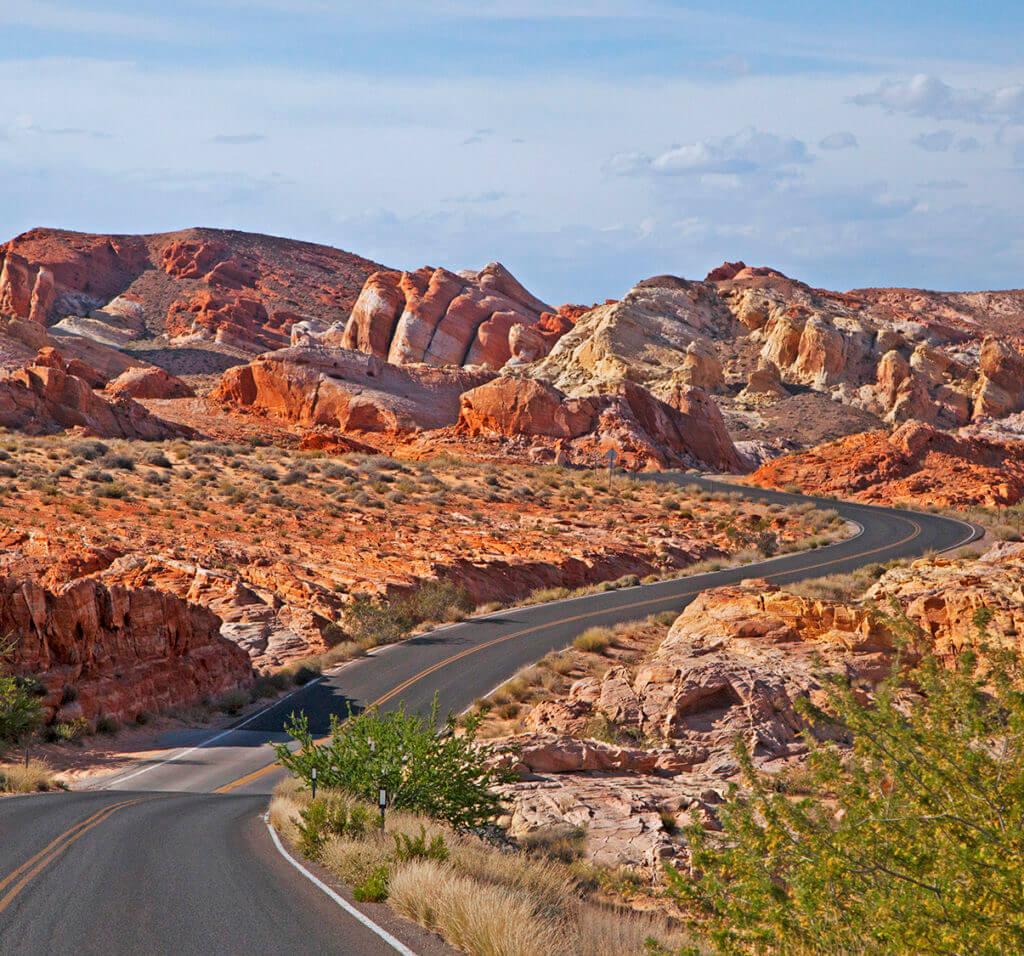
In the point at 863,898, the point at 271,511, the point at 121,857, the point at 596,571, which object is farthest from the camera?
the point at 271,511

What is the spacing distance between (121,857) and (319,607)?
1832 centimetres

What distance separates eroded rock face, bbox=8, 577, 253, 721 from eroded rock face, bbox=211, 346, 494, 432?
39217mm

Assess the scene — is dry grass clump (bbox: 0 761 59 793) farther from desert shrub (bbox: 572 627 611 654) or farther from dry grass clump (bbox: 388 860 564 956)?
desert shrub (bbox: 572 627 611 654)

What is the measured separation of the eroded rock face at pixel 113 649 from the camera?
20359 mm

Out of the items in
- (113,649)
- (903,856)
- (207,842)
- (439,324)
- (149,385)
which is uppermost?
(439,324)

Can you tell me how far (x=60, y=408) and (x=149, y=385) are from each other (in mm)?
17366

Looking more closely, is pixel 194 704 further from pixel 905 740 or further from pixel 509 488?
pixel 509 488

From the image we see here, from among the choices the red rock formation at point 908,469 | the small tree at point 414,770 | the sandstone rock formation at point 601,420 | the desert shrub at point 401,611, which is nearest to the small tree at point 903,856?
the small tree at point 414,770

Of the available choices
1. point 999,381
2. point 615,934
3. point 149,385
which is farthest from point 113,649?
point 999,381

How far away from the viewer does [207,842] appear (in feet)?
34.9

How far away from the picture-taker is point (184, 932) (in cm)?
733

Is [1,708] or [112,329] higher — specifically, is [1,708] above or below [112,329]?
below

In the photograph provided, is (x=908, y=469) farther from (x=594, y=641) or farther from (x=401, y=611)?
(x=594, y=641)

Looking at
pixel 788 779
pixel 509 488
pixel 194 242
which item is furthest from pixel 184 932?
pixel 194 242
